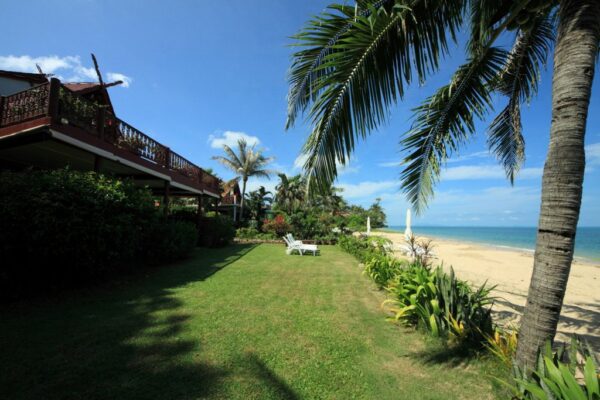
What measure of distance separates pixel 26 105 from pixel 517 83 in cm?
937

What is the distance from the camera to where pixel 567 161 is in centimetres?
197

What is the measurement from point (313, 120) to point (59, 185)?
5089 millimetres

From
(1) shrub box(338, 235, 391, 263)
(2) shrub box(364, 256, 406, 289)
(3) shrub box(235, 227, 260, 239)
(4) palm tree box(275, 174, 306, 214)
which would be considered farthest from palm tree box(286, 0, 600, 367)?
(4) palm tree box(275, 174, 306, 214)

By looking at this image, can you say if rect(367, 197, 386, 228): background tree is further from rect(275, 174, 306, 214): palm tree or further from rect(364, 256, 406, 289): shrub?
rect(364, 256, 406, 289): shrub

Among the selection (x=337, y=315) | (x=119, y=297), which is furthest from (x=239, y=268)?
(x=337, y=315)

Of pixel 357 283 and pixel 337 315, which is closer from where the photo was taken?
pixel 337 315

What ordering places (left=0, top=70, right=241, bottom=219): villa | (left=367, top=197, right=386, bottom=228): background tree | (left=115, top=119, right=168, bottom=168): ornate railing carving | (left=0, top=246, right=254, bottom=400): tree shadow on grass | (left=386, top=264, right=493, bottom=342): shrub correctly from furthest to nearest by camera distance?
1. (left=367, top=197, right=386, bottom=228): background tree
2. (left=115, top=119, right=168, bottom=168): ornate railing carving
3. (left=0, top=70, right=241, bottom=219): villa
4. (left=386, top=264, right=493, bottom=342): shrub
5. (left=0, top=246, right=254, bottom=400): tree shadow on grass

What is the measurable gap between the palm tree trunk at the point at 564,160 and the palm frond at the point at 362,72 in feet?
3.47

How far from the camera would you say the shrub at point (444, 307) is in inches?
140

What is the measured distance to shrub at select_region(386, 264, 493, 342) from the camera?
355 cm

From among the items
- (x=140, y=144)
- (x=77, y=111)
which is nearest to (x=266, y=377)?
(x=77, y=111)

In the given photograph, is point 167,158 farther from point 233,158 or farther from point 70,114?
point 233,158

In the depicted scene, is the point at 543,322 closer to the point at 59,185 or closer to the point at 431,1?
the point at 431,1

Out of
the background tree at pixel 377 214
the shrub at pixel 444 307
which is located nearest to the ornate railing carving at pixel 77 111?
the shrub at pixel 444 307
